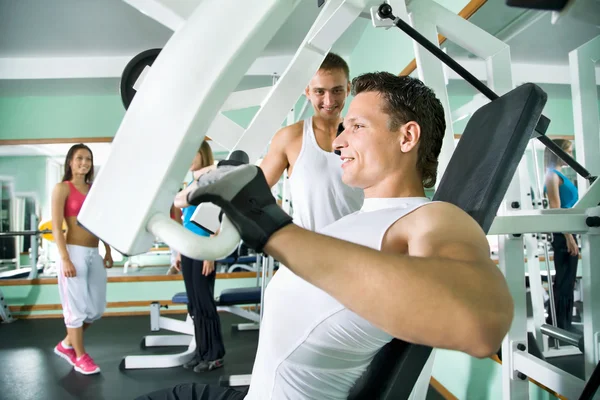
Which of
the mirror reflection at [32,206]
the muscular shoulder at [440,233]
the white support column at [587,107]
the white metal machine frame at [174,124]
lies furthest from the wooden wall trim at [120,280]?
the white metal machine frame at [174,124]

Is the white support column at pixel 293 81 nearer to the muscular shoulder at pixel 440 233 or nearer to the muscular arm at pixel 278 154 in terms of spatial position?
the muscular arm at pixel 278 154

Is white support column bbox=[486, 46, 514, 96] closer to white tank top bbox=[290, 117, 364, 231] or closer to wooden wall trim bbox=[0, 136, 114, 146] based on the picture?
white tank top bbox=[290, 117, 364, 231]

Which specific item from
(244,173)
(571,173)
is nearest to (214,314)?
(571,173)

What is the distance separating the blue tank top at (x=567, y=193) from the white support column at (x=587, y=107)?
154 millimetres

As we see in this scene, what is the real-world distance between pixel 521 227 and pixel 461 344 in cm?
80

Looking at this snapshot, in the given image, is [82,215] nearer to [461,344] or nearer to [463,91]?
[461,344]

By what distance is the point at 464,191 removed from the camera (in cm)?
87

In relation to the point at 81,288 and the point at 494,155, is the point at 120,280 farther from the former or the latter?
the point at 494,155

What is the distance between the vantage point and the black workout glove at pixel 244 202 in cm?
48

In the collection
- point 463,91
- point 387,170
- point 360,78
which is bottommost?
point 387,170

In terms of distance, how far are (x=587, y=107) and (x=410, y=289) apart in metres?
1.11

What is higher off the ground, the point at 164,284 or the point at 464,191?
the point at 464,191

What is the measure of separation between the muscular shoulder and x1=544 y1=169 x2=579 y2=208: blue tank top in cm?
89

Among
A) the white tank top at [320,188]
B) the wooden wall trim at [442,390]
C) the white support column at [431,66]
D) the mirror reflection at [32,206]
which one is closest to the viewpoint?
the white support column at [431,66]
